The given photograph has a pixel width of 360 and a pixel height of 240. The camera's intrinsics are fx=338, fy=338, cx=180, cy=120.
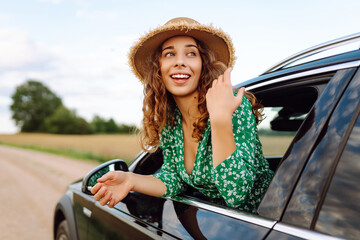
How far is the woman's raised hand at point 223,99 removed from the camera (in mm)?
1413

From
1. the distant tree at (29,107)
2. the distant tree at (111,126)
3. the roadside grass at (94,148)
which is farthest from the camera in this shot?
the distant tree at (111,126)

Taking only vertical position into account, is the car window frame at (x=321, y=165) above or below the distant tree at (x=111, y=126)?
above

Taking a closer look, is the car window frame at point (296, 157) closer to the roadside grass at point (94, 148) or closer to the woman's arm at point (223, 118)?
the woman's arm at point (223, 118)

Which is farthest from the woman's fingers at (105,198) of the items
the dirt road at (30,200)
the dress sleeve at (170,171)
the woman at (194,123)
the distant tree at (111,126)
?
the distant tree at (111,126)

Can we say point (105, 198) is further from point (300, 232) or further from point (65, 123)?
point (65, 123)

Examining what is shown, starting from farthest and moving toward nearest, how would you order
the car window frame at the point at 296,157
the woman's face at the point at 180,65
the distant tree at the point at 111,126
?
Answer: the distant tree at the point at 111,126
the woman's face at the point at 180,65
the car window frame at the point at 296,157

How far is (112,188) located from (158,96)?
65 cm

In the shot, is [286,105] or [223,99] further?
[286,105]

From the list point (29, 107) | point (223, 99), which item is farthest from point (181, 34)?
point (29, 107)

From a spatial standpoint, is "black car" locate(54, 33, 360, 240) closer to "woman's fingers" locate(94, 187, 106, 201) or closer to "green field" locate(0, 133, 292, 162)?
"woman's fingers" locate(94, 187, 106, 201)

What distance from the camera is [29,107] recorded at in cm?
7281

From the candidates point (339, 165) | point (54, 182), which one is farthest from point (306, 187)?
point (54, 182)

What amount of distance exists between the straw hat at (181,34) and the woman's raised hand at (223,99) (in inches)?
24.6

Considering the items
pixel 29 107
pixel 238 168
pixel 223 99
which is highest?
pixel 223 99
